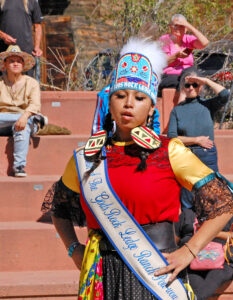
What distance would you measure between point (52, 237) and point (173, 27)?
9.70 ft

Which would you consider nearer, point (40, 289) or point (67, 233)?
point (67, 233)

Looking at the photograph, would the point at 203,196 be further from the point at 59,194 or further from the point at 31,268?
the point at 31,268

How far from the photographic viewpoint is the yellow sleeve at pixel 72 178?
2.95 m

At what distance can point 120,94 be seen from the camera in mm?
2850

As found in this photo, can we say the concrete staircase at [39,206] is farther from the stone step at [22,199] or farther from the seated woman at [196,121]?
the seated woman at [196,121]

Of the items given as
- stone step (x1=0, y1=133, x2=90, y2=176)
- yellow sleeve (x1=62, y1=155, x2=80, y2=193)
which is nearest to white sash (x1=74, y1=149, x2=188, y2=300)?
yellow sleeve (x1=62, y1=155, x2=80, y2=193)

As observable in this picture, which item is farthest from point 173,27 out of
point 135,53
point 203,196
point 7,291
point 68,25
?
point 68,25

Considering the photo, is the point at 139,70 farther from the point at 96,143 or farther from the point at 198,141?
the point at 198,141

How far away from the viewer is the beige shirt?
6812 millimetres

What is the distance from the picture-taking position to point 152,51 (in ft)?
10.1

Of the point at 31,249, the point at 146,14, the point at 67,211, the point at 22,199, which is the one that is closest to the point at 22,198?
the point at 22,199

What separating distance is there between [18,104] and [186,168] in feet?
14.5

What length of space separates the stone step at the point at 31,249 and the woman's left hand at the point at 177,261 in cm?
291

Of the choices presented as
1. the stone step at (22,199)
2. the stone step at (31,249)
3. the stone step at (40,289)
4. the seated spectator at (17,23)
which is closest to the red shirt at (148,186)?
the stone step at (40,289)
